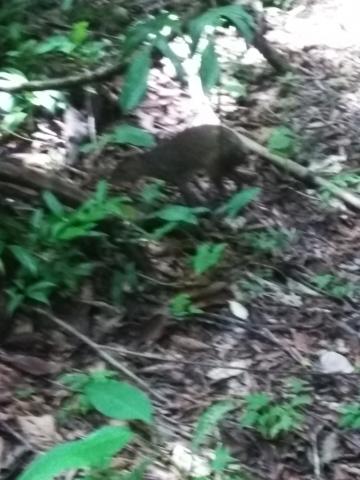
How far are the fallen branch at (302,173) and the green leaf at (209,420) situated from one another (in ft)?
3.82

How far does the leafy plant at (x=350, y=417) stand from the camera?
7.84 feet

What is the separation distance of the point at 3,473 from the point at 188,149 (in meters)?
1.50

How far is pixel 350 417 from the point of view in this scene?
2406 mm

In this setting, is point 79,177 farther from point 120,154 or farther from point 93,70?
point 93,70

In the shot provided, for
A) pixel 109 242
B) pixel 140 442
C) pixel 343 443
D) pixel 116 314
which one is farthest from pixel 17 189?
pixel 343 443

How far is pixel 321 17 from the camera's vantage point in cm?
437

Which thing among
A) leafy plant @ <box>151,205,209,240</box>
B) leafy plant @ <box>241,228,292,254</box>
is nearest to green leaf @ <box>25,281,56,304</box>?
leafy plant @ <box>151,205,209,240</box>

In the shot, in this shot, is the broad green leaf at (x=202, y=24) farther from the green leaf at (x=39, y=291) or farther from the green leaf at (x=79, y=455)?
the green leaf at (x=79, y=455)

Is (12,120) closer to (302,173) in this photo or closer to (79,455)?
(302,173)

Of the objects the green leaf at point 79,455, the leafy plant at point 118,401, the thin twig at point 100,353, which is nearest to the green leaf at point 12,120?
the thin twig at point 100,353

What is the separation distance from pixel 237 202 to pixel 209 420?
979 millimetres

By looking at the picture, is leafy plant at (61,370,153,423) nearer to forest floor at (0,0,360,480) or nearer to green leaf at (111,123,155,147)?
forest floor at (0,0,360,480)

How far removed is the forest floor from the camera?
2299 millimetres

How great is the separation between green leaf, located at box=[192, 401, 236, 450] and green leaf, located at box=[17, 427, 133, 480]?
0.66m
